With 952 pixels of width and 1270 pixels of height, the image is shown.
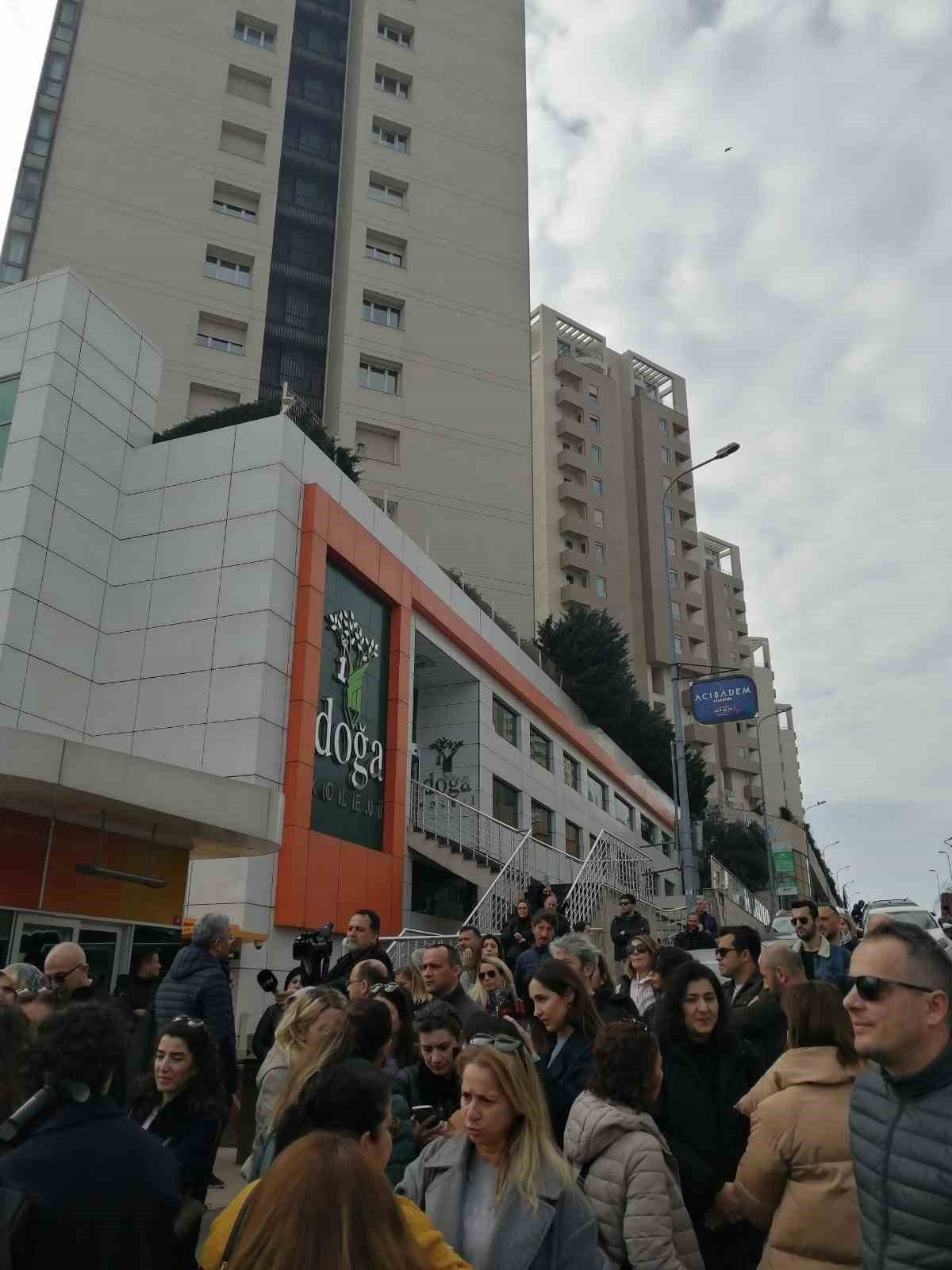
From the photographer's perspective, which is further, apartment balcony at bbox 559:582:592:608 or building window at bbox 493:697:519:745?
apartment balcony at bbox 559:582:592:608

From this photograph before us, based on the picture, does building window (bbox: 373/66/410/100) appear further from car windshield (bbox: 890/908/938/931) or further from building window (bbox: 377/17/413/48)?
car windshield (bbox: 890/908/938/931)

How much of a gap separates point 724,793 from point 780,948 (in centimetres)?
6993

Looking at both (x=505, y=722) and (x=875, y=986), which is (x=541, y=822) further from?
(x=875, y=986)

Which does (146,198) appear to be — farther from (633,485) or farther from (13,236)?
(633,485)

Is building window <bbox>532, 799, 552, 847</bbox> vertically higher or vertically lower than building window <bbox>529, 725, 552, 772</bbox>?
lower

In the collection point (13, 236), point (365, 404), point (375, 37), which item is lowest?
point (365, 404)

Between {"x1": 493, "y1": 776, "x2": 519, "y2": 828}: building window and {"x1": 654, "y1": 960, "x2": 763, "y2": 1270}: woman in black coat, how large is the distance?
20.9 meters

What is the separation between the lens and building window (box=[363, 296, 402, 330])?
39.8 metres

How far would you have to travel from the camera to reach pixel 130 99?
3753 centimetres

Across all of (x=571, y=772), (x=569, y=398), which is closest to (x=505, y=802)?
(x=571, y=772)

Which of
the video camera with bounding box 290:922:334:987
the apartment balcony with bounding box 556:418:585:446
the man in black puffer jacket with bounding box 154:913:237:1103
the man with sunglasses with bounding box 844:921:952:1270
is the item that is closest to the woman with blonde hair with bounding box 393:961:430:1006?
the video camera with bounding box 290:922:334:987

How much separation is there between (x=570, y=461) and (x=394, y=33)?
93.0ft

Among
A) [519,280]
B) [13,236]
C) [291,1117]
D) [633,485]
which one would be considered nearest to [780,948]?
[291,1117]

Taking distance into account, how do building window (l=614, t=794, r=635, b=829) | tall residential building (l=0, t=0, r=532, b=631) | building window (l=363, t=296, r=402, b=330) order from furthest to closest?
building window (l=363, t=296, r=402, b=330) < building window (l=614, t=794, r=635, b=829) < tall residential building (l=0, t=0, r=532, b=631)
